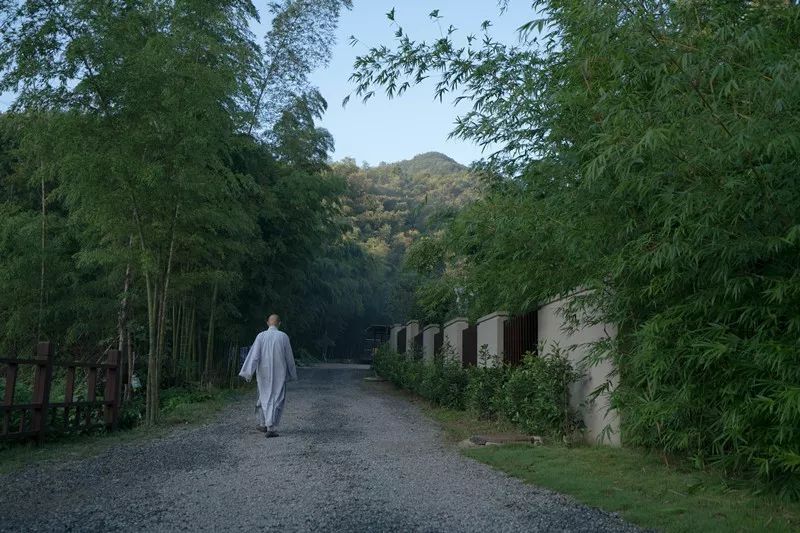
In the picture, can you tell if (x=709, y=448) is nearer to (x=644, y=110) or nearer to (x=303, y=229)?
(x=644, y=110)

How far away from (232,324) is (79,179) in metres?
9.41

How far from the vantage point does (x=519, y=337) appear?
32.4 ft

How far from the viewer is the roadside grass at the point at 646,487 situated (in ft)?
14.1

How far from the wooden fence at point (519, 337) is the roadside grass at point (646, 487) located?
231 cm

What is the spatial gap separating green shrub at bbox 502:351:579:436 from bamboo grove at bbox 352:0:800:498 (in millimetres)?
1299

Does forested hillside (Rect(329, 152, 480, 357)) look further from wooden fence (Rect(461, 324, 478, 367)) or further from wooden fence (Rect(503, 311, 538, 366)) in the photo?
wooden fence (Rect(503, 311, 538, 366))

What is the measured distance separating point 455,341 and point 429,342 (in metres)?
3.57

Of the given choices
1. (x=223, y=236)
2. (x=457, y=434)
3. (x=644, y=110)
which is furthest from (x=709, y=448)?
(x=223, y=236)

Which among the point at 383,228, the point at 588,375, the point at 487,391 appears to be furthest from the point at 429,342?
the point at 383,228

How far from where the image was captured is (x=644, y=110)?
4625 mm

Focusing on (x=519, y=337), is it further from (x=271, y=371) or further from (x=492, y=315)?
(x=271, y=371)

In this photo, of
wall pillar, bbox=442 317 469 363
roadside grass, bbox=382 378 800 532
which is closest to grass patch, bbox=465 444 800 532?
roadside grass, bbox=382 378 800 532

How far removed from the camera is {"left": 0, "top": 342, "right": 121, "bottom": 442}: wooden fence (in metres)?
7.20

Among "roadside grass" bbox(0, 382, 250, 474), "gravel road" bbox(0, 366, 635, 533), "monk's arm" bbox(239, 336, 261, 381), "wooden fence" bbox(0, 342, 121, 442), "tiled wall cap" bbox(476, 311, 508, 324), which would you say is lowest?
"gravel road" bbox(0, 366, 635, 533)
